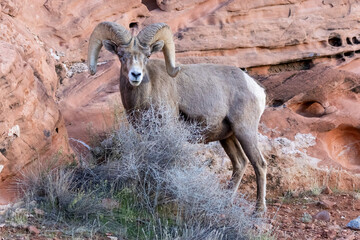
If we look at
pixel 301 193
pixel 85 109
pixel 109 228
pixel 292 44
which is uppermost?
pixel 109 228

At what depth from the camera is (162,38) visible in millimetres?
6500

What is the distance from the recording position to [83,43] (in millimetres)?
9133

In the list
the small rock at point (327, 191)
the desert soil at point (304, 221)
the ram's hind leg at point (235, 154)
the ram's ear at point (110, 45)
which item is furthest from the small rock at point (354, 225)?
the ram's ear at point (110, 45)

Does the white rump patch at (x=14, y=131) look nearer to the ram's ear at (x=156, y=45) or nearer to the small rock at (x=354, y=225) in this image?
the ram's ear at (x=156, y=45)

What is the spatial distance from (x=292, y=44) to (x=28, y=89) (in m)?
6.52

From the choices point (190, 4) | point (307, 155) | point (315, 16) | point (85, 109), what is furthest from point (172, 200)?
point (315, 16)

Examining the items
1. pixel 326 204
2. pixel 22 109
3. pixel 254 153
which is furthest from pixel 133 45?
pixel 326 204

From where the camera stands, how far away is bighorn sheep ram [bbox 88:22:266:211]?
6285mm

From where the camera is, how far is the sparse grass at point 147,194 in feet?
16.5

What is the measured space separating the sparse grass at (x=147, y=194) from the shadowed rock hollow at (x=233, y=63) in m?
0.88

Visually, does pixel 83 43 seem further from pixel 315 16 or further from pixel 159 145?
pixel 315 16

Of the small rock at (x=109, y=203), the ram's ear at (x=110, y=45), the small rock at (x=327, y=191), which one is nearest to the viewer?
the small rock at (x=109, y=203)

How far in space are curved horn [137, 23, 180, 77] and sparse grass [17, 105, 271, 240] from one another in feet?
2.53

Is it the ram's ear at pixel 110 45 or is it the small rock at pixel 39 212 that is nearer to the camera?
the small rock at pixel 39 212
